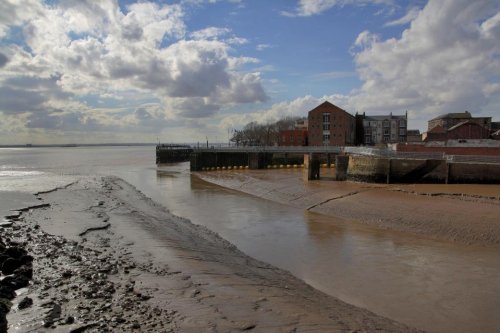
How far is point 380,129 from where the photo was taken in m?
96.1

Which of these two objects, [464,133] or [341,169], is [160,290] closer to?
[341,169]

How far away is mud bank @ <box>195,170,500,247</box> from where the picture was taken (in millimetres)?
16578

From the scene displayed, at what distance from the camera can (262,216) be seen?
21.1 m

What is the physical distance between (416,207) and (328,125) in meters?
61.6

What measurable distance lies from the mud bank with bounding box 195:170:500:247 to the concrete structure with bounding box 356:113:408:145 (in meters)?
67.9

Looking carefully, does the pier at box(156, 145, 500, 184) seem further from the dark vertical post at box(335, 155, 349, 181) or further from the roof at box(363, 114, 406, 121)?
the roof at box(363, 114, 406, 121)

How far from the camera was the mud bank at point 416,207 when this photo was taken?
16.6m

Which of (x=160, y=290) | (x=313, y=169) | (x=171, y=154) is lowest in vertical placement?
(x=160, y=290)

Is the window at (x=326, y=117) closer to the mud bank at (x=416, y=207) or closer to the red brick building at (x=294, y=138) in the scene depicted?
the red brick building at (x=294, y=138)

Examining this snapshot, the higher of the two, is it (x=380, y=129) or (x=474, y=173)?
(x=380, y=129)


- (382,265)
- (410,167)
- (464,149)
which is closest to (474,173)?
(410,167)

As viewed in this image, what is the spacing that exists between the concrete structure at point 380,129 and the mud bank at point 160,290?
290 feet

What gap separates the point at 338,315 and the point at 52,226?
45.7 ft

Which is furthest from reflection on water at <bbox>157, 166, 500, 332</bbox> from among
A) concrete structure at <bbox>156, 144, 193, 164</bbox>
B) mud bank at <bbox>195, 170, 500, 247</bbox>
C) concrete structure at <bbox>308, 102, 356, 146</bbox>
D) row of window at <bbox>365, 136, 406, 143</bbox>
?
row of window at <bbox>365, 136, 406, 143</bbox>
